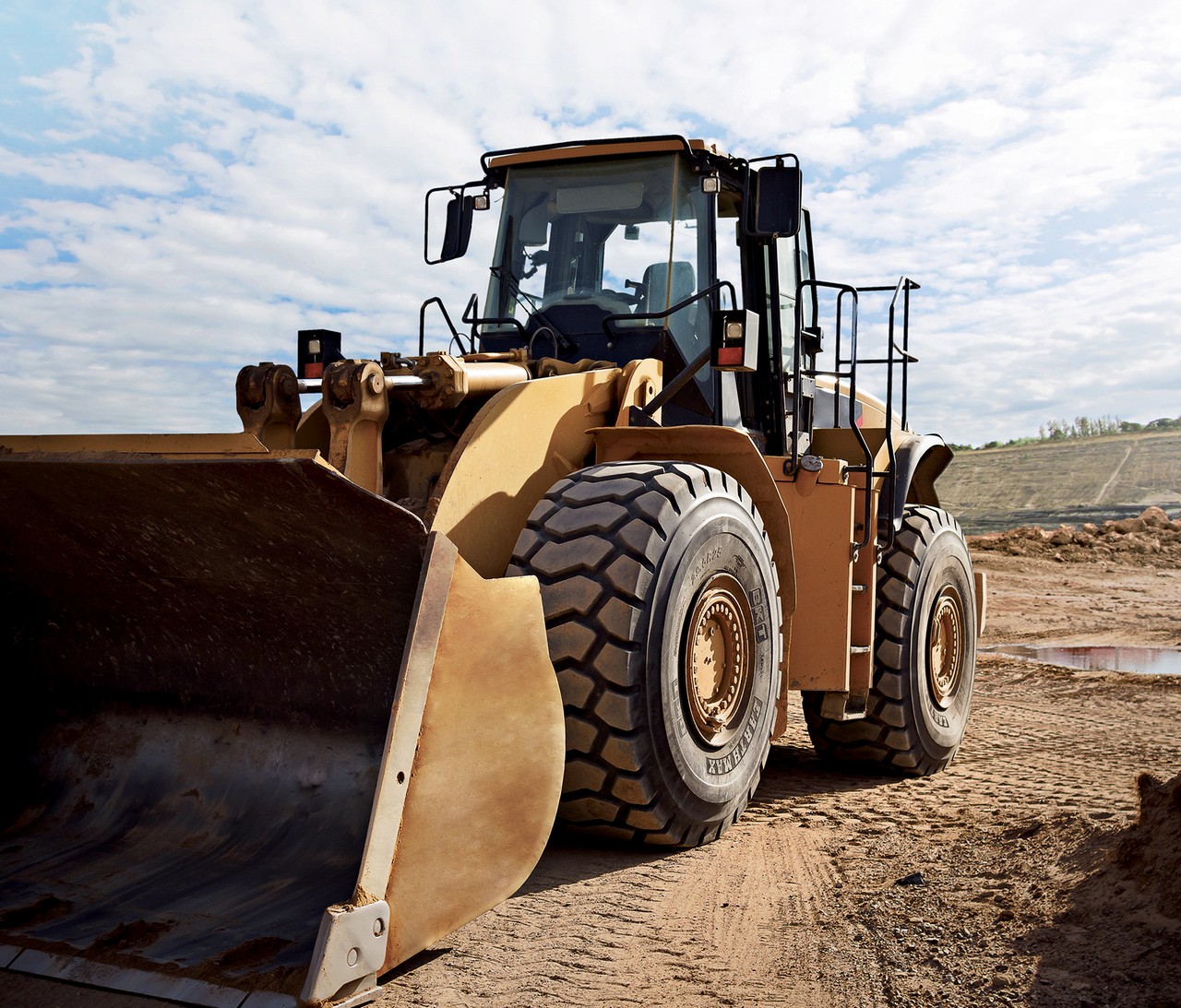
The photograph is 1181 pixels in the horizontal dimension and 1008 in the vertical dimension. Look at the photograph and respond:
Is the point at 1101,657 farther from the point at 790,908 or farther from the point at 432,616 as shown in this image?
the point at 432,616

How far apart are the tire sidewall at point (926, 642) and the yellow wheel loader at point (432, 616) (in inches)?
7.9

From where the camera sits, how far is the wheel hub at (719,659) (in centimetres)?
450

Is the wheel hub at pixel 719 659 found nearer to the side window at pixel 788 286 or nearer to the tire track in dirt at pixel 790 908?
the tire track in dirt at pixel 790 908

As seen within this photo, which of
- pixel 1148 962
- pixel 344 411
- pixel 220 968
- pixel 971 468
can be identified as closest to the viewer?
pixel 220 968

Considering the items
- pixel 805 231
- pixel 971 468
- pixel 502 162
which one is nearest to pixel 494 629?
pixel 502 162

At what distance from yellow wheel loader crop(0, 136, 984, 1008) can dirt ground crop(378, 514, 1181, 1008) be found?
0.23 meters

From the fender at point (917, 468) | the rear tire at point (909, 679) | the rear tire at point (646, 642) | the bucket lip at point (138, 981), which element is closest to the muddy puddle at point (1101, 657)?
the fender at point (917, 468)

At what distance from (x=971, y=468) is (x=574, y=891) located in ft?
120

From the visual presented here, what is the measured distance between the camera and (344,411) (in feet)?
14.4

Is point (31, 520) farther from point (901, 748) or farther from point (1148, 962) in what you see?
point (901, 748)

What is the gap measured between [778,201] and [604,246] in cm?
91

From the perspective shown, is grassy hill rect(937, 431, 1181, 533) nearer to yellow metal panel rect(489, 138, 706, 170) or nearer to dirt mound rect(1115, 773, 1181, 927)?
yellow metal panel rect(489, 138, 706, 170)

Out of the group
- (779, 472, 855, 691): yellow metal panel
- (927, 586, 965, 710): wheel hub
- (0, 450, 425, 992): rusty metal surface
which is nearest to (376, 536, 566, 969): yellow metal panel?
(0, 450, 425, 992): rusty metal surface

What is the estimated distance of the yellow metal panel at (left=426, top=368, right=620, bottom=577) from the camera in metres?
4.28
